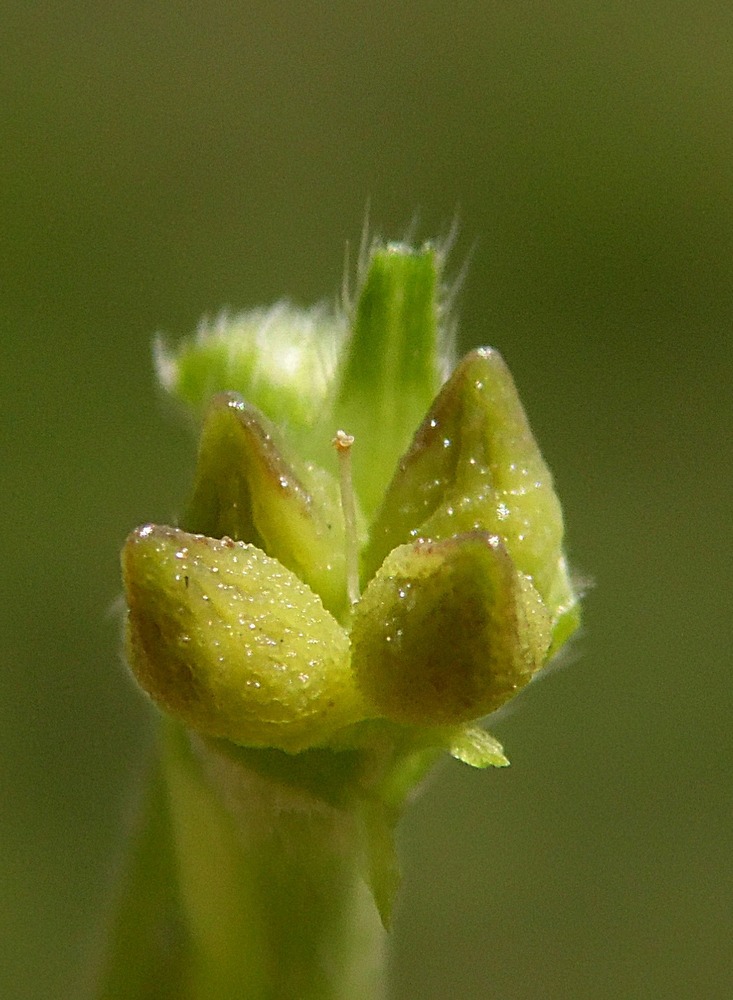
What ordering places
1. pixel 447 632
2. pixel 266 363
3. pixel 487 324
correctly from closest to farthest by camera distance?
pixel 447 632
pixel 266 363
pixel 487 324

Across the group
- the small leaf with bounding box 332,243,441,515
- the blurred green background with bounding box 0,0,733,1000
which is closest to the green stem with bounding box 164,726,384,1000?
the small leaf with bounding box 332,243,441,515

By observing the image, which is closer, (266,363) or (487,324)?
(266,363)

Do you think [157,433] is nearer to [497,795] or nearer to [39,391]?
[39,391]

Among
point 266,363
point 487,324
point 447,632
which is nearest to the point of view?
point 447,632

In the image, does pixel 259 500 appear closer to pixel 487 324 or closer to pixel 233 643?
pixel 233 643

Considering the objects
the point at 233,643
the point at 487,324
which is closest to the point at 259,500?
the point at 233,643

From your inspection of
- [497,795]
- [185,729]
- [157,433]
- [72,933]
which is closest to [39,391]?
[157,433]

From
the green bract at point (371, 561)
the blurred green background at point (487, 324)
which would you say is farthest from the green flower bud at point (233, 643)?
the blurred green background at point (487, 324)

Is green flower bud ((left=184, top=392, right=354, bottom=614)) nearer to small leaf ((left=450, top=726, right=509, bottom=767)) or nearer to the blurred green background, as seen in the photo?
small leaf ((left=450, top=726, right=509, bottom=767))
